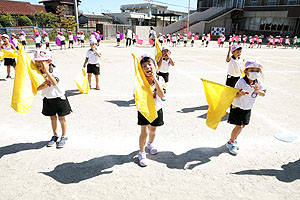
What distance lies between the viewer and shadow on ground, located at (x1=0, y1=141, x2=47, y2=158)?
375 centimetres

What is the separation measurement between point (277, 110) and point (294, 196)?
371cm

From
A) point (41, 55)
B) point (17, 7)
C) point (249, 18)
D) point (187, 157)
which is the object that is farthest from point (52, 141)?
point (249, 18)

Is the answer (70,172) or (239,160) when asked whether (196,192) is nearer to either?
(239,160)

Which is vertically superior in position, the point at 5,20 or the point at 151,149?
the point at 5,20

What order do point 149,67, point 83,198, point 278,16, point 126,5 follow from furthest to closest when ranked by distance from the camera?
point 126,5 → point 278,16 → point 149,67 → point 83,198

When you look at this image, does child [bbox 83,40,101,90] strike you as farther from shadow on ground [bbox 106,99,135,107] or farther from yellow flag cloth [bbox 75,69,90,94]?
shadow on ground [bbox 106,99,135,107]

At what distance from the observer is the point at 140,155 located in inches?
137

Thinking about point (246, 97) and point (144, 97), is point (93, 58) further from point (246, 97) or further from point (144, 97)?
point (246, 97)

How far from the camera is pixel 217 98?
344 cm

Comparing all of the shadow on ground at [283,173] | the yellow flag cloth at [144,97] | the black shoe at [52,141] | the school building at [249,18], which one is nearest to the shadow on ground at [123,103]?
the black shoe at [52,141]

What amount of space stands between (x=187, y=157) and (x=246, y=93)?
152 centimetres

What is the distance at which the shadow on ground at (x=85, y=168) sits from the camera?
3.12 meters

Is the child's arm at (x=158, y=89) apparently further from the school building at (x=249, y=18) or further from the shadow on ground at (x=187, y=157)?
the school building at (x=249, y=18)

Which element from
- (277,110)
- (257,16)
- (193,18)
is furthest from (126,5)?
(277,110)
